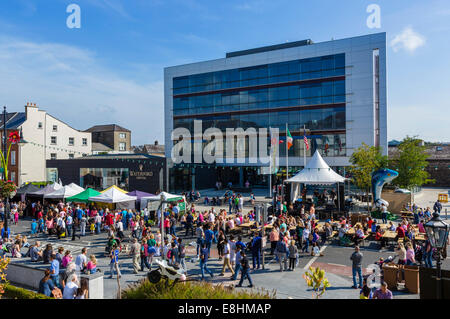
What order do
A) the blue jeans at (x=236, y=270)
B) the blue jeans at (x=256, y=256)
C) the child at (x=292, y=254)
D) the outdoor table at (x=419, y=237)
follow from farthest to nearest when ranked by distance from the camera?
the outdoor table at (x=419, y=237) < the blue jeans at (x=256, y=256) < the child at (x=292, y=254) < the blue jeans at (x=236, y=270)

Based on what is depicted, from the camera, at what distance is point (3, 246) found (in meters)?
16.6

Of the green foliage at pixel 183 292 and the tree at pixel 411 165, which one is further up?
the tree at pixel 411 165

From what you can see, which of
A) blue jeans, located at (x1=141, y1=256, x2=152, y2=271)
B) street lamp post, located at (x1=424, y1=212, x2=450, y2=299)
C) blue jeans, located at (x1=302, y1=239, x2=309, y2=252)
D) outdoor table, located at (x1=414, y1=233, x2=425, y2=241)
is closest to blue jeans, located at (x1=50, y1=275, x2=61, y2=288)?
blue jeans, located at (x1=141, y1=256, x2=152, y2=271)

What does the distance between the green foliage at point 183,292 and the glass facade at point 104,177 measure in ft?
113

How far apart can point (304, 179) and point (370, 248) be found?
8871 mm

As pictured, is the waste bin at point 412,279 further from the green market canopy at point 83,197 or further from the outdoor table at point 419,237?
the green market canopy at point 83,197

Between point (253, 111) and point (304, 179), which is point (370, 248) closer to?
point (304, 179)

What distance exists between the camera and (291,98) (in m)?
44.7

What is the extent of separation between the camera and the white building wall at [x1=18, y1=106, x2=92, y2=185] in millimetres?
51312

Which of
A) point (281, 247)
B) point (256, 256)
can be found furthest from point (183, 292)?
point (256, 256)

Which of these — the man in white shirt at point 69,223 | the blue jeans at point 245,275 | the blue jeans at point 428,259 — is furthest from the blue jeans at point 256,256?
the man in white shirt at point 69,223

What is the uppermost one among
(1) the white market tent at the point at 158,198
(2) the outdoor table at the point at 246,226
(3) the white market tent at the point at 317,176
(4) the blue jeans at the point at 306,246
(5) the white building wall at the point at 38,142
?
(5) the white building wall at the point at 38,142

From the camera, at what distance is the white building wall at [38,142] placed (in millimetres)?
51312
